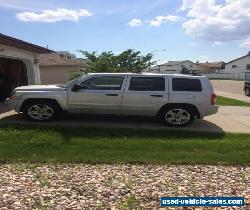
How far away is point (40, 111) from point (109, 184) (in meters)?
5.24

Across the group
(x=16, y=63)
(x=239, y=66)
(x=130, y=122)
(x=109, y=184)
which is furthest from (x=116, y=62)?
(x=239, y=66)

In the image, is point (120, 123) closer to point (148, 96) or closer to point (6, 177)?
point (148, 96)

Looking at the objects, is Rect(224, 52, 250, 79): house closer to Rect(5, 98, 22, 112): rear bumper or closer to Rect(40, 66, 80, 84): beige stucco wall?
Rect(40, 66, 80, 84): beige stucco wall

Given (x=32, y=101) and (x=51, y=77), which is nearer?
(x=32, y=101)

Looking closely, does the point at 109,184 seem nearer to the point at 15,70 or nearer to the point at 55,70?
the point at 15,70

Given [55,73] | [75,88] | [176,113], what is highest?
[55,73]

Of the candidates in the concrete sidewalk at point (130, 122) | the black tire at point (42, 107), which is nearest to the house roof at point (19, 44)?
the concrete sidewalk at point (130, 122)

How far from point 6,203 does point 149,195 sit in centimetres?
216

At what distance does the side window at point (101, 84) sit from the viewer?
11.6 meters

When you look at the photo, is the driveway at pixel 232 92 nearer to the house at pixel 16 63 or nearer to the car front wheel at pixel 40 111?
the house at pixel 16 63

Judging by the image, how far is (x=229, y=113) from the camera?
1600cm

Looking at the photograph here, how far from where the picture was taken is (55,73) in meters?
40.2

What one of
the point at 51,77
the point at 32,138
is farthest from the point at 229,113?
the point at 51,77

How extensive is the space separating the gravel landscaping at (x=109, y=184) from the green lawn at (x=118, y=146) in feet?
1.44
